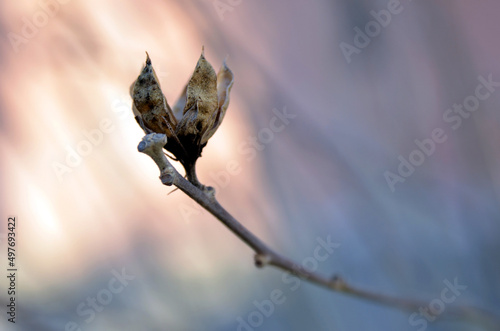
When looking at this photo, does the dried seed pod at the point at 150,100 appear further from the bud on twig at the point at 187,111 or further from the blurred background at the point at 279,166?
the blurred background at the point at 279,166

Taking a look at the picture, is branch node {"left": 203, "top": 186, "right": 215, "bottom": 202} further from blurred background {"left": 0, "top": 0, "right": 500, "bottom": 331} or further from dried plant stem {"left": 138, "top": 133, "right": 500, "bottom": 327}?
blurred background {"left": 0, "top": 0, "right": 500, "bottom": 331}

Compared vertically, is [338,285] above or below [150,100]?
below

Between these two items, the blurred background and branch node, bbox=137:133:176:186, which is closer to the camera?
branch node, bbox=137:133:176:186

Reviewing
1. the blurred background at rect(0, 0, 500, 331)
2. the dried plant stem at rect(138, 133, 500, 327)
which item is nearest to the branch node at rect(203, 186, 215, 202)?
the dried plant stem at rect(138, 133, 500, 327)

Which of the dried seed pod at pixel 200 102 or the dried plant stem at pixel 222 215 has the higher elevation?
the dried seed pod at pixel 200 102

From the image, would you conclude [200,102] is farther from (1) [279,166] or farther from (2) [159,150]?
(1) [279,166]

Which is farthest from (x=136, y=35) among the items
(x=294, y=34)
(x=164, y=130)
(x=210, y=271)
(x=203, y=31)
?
(x=164, y=130)

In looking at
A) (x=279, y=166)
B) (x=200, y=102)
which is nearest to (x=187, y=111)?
(x=200, y=102)

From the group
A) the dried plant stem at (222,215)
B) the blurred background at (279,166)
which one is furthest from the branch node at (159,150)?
the blurred background at (279,166)

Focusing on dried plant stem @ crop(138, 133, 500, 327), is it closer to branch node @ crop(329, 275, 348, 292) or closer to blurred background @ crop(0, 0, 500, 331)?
branch node @ crop(329, 275, 348, 292)

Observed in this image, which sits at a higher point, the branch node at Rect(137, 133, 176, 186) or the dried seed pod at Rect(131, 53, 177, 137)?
the dried seed pod at Rect(131, 53, 177, 137)

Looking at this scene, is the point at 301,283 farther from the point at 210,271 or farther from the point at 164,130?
the point at 164,130
